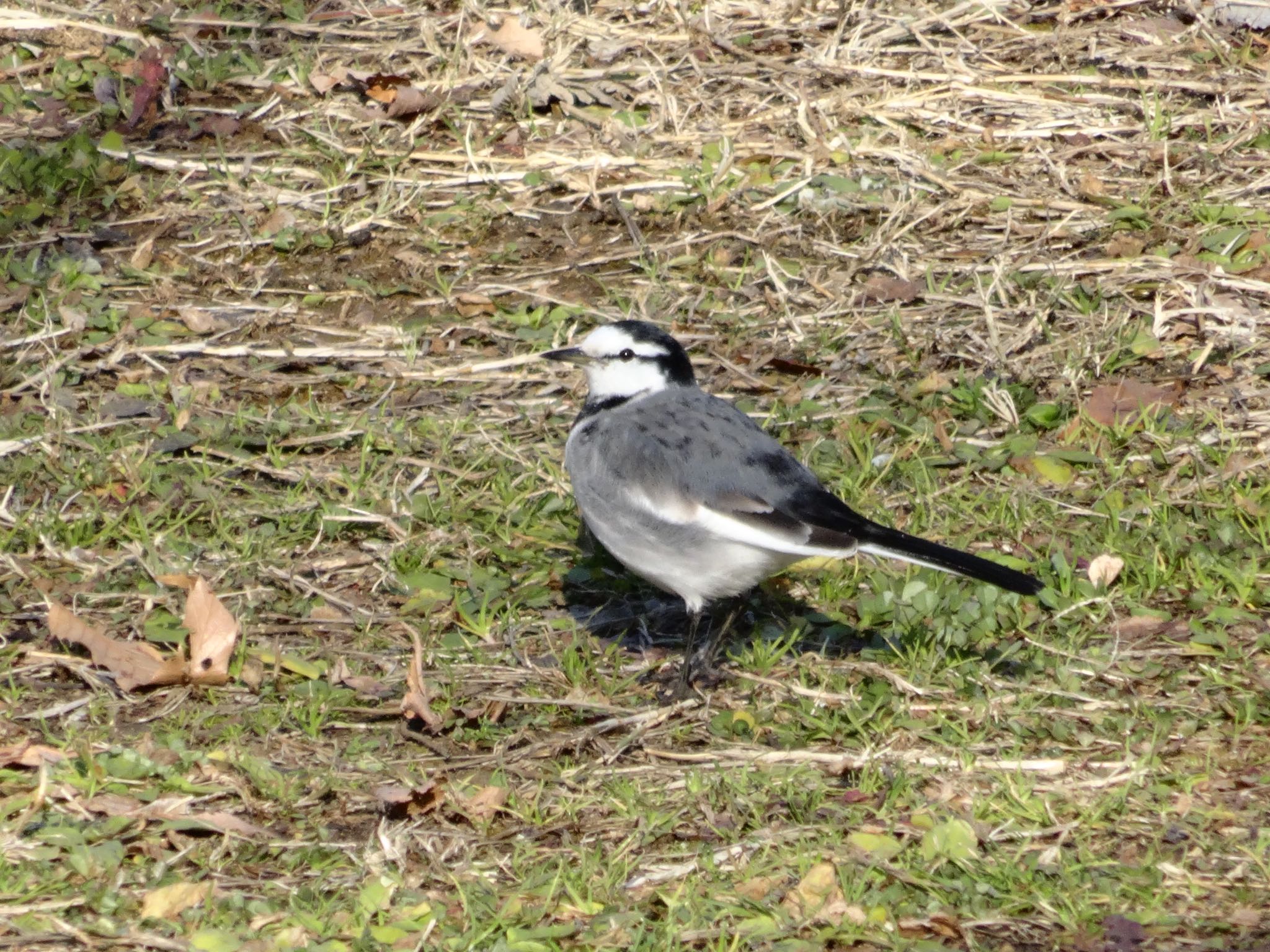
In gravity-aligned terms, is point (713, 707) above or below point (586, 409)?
below

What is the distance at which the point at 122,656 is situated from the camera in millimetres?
5234

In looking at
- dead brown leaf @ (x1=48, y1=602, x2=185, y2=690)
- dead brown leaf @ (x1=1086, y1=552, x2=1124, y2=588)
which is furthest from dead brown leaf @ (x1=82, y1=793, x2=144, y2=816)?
dead brown leaf @ (x1=1086, y1=552, x2=1124, y2=588)

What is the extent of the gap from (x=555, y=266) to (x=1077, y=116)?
2914 mm

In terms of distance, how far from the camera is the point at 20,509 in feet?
20.0

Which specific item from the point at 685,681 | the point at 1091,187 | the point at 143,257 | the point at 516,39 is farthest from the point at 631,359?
the point at 516,39

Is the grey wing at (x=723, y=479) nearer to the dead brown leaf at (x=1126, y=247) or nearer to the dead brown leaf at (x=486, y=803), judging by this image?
the dead brown leaf at (x=486, y=803)

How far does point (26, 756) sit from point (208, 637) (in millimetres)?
751

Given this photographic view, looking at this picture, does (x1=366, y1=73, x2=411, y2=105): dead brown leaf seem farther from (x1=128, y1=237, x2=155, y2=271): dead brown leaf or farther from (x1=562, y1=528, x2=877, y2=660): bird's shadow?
(x1=562, y1=528, x2=877, y2=660): bird's shadow

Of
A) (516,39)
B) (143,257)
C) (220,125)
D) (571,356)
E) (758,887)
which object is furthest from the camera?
(516,39)

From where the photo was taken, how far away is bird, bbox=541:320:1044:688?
16.1 feet

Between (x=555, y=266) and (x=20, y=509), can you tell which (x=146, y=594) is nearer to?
(x=20, y=509)

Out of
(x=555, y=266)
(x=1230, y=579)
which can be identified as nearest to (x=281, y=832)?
(x=1230, y=579)

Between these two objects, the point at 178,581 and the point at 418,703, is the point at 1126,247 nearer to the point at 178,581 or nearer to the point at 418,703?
the point at 418,703

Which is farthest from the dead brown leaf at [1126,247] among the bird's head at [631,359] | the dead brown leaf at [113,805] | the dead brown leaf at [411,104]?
the dead brown leaf at [113,805]
